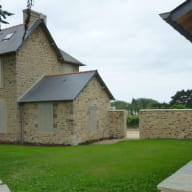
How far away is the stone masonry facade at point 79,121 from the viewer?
48.9 ft

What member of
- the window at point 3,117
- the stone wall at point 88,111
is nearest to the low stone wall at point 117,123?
the stone wall at point 88,111

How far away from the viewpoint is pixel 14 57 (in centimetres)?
1628

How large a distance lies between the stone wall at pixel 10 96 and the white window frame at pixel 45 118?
1.70 meters

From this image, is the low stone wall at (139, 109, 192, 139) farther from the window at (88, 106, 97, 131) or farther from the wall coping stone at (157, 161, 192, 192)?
the wall coping stone at (157, 161, 192, 192)

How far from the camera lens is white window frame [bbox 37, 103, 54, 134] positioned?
15.4 metres

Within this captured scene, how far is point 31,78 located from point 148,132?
7.94 meters

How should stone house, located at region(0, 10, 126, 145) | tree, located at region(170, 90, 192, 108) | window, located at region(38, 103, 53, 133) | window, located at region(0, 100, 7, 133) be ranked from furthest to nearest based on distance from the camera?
1. tree, located at region(170, 90, 192, 108)
2. window, located at region(0, 100, 7, 133)
3. window, located at region(38, 103, 53, 133)
4. stone house, located at region(0, 10, 126, 145)

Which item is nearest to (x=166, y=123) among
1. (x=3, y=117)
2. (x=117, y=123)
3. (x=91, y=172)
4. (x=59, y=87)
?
(x=117, y=123)

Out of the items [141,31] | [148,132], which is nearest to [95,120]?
[148,132]

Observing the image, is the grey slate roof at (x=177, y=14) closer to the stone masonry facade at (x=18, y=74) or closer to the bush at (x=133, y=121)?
the stone masonry facade at (x=18, y=74)

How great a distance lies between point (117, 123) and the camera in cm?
1798

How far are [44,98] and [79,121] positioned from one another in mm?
2370

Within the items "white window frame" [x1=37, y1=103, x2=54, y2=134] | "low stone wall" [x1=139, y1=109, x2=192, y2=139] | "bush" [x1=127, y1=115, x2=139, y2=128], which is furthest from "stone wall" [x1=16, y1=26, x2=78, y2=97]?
"bush" [x1=127, y1=115, x2=139, y2=128]

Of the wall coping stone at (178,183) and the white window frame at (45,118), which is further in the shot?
the white window frame at (45,118)
